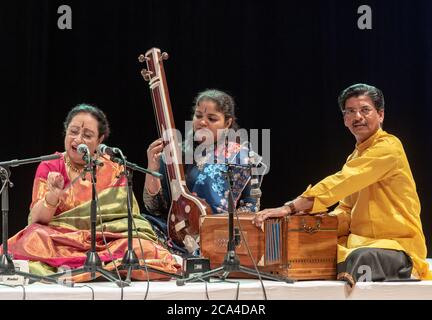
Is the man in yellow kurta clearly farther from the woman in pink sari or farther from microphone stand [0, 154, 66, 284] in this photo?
microphone stand [0, 154, 66, 284]

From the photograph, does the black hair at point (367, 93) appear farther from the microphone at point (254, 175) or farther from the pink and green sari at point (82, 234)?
the pink and green sari at point (82, 234)

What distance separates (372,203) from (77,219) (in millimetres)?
1616

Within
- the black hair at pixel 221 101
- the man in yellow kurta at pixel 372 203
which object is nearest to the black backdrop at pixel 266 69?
the black hair at pixel 221 101

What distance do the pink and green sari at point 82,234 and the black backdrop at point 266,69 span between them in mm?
1223

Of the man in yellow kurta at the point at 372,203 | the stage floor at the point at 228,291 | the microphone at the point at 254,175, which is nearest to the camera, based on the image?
the stage floor at the point at 228,291

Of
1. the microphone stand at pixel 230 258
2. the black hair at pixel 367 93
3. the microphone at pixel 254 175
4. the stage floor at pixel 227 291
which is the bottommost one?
the stage floor at pixel 227 291

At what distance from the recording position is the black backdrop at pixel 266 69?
5258 millimetres

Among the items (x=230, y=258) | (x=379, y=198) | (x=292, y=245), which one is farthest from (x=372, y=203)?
(x=230, y=258)

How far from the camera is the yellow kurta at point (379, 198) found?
12.0ft

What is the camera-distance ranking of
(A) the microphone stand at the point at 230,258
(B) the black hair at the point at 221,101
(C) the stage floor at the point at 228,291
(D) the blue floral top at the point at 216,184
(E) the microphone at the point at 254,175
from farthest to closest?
(B) the black hair at the point at 221,101 < (D) the blue floral top at the point at 216,184 < (E) the microphone at the point at 254,175 < (A) the microphone stand at the point at 230,258 < (C) the stage floor at the point at 228,291

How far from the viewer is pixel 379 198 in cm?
379

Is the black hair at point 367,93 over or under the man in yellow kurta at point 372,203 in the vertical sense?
over

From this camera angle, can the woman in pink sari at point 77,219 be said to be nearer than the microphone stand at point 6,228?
No

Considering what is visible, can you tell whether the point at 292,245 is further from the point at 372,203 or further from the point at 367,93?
the point at 367,93
